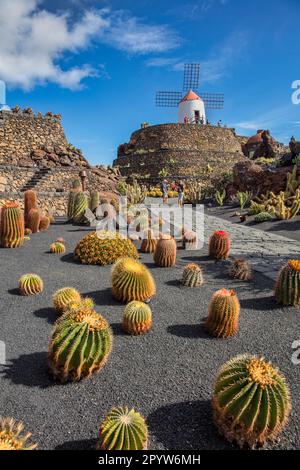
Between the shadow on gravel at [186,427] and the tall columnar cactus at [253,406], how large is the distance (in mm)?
129

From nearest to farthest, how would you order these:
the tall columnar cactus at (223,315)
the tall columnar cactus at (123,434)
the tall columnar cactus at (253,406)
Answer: the tall columnar cactus at (123,434) < the tall columnar cactus at (253,406) < the tall columnar cactus at (223,315)

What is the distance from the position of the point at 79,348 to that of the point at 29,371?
26.7 inches

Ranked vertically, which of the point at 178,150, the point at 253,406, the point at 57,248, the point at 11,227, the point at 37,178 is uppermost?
the point at 178,150

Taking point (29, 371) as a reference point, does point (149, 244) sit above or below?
above

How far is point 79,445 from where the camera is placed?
8.10ft

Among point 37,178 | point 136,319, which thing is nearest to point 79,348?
point 136,319

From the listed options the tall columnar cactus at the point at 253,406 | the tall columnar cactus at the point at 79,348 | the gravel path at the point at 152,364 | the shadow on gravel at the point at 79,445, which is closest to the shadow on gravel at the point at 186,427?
the gravel path at the point at 152,364

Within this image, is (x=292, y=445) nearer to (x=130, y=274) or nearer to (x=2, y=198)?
(x=130, y=274)

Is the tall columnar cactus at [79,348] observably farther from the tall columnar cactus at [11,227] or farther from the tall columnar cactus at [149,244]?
the tall columnar cactus at [11,227]

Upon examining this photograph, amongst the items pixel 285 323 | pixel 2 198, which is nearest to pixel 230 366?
pixel 285 323

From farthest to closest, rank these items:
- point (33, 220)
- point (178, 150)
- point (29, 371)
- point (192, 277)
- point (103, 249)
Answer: point (178, 150), point (33, 220), point (103, 249), point (192, 277), point (29, 371)

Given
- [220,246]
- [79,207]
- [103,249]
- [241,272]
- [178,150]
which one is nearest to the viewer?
[241,272]

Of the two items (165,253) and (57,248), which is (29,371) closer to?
(165,253)

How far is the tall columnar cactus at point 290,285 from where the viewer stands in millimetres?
4891
